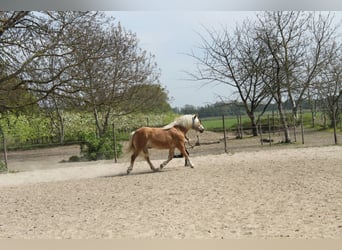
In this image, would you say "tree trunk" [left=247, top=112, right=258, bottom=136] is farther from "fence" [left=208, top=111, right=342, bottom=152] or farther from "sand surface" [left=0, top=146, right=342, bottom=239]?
"sand surface" [left=0, top=146, right=342, bottom=239]

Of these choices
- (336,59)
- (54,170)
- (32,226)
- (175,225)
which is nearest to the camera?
(175,225)

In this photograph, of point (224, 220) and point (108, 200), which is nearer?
point (224, 220)

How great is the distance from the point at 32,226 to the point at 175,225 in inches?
39.2

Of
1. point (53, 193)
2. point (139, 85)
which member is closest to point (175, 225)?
point (53, 193)

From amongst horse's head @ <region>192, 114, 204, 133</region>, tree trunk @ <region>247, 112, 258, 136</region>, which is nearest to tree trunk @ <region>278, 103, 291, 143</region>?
tree trunk @ <region>247, 112, 258, 136</region>

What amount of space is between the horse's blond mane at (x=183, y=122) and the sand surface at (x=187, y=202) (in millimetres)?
502

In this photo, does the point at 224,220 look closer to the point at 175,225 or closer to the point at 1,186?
the point at 175,225

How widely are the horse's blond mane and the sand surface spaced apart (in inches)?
19.8

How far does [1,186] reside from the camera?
4.75 meters

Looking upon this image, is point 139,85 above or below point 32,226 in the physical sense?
→ above

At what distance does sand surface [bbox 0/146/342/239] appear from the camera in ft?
8.52

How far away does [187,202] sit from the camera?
323 centimetres

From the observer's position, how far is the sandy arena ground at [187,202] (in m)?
2.60

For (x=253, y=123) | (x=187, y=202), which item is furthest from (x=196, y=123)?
(x=187, y=202)
